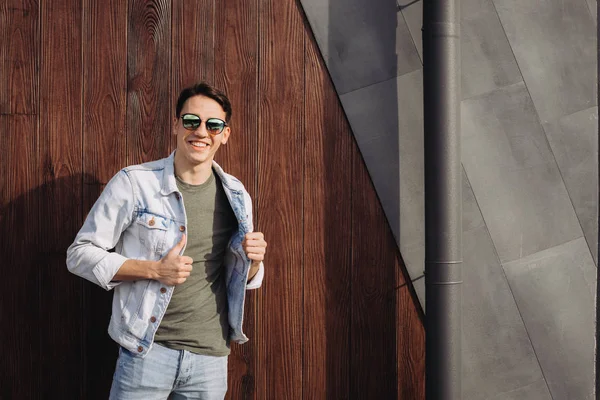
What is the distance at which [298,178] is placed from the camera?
9.90ft

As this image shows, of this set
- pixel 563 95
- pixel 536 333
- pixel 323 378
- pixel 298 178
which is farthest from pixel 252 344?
pixel 563 95

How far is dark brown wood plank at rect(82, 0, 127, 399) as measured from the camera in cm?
282

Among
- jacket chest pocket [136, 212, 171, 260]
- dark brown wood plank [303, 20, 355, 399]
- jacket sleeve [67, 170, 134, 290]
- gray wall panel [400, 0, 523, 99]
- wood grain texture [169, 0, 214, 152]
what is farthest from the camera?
gray wall panel [400, 0, 523, 99]

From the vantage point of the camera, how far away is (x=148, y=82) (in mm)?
2885

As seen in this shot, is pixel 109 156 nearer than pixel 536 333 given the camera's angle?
Yes

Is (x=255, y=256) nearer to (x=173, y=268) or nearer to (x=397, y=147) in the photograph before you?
(x=173, y=268)

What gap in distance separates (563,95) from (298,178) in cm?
155

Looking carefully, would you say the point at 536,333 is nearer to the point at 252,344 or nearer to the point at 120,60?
the point at 252,344

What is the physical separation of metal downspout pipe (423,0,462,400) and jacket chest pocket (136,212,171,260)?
1324mm

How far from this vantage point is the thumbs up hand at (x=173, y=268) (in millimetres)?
2156

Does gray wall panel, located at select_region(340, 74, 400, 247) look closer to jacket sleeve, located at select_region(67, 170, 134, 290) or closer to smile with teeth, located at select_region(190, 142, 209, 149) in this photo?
smile with teeth, located at select_region(190, 142, 209, 149)

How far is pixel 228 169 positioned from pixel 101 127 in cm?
65

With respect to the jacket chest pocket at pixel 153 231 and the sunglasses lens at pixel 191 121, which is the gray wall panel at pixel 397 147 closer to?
the sunglasses lens at pixel 191 121

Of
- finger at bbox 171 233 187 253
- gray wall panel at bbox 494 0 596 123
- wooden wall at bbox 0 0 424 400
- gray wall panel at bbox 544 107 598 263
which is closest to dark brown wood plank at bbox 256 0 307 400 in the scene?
wooden wall at bbox 0 0 424 400
